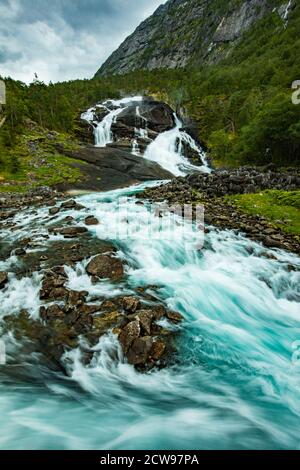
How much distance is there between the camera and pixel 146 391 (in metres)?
5.07

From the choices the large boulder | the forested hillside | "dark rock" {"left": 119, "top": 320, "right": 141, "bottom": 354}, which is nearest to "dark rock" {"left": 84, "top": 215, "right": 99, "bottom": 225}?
"dark rock" {"left": 119, "top": 320, "right": 141, "bottom": 354}

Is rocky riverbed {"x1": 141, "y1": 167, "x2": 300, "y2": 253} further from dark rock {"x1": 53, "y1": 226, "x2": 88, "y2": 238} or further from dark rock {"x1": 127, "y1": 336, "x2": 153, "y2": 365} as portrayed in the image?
dark rock {"x1": 127, "y1": 336, "x2": 153, "y2": 365}

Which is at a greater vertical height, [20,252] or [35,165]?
[35,165]

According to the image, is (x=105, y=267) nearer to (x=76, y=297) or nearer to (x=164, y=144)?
Answer: (x=76, y=297)

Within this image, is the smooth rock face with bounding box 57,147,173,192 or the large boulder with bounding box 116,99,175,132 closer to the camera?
the smooth rock face with bounding box 57,147,173,192

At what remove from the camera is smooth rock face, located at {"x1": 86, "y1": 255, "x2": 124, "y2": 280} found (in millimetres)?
8469

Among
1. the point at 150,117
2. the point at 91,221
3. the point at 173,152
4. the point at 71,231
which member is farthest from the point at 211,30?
the point at 71,231

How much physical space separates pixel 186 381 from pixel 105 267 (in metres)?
4.45

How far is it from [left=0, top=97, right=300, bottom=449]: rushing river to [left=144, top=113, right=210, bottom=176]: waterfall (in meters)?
33.3

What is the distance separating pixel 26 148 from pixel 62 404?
37461 millimetres

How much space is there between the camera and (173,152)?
1980 inches

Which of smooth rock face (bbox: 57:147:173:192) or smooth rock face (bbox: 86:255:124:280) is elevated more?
smooth rock face (bbox: 57:147:173:192)
